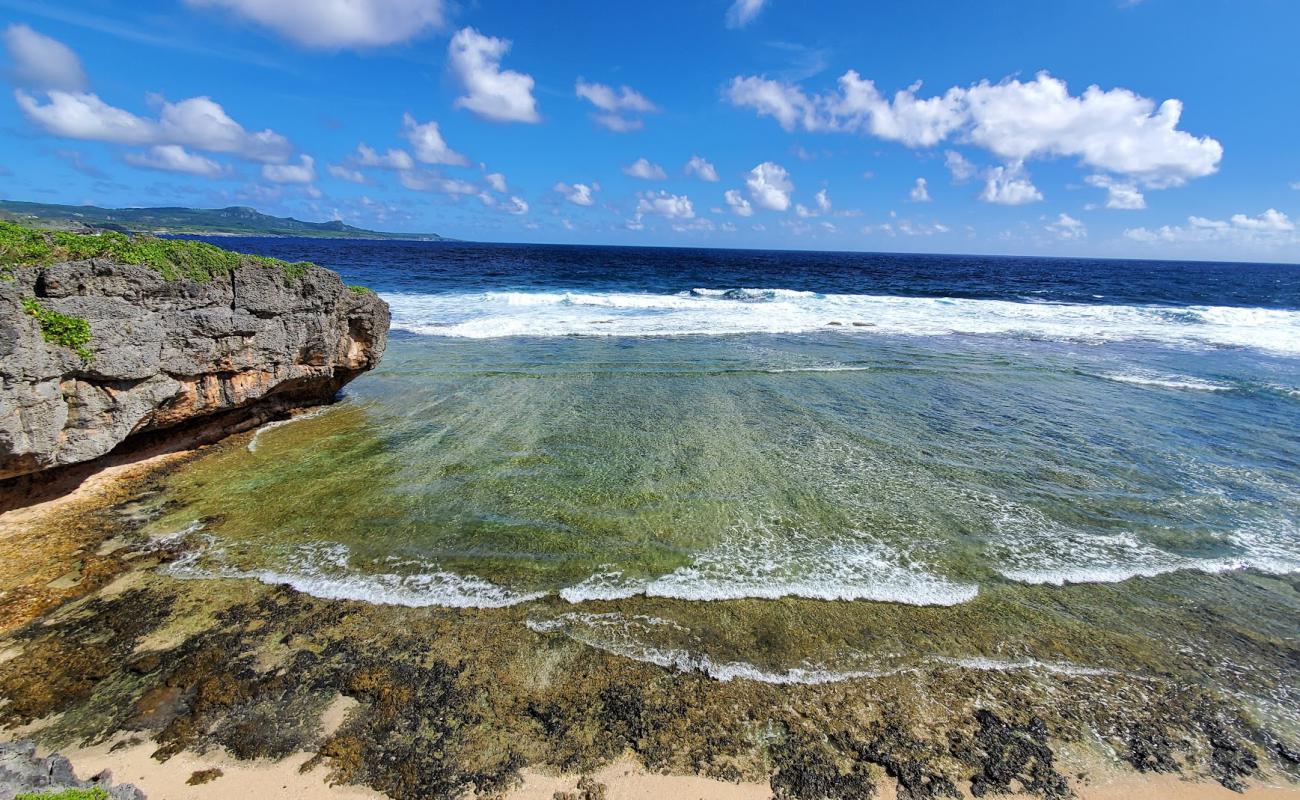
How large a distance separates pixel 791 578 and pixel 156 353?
986cm

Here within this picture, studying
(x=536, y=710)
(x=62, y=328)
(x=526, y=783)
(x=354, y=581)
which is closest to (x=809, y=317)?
(x=354, y=581)

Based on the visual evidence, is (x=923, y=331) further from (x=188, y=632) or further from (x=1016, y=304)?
(x=188, y=632)

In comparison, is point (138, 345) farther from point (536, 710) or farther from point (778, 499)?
point (778, 499)

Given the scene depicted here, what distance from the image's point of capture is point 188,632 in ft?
17.7

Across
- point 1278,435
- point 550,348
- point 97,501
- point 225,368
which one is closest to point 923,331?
point 1278,435

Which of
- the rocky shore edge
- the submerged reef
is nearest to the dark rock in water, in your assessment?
the submerged reef

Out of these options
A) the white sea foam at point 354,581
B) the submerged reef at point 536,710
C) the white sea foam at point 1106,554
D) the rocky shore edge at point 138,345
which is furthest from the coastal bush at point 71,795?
the white sea foam at point 1106,554

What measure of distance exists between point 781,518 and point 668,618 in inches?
111

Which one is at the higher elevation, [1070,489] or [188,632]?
[1070,489]

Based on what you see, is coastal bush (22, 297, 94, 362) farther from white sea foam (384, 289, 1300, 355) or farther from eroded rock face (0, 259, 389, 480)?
white sea foam (384, 289, 1300, 355)

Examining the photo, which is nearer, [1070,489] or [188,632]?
[188,632]

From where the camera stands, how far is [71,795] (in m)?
3.15

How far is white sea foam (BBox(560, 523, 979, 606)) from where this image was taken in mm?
6223

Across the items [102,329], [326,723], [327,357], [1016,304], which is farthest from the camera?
[1016,304]
